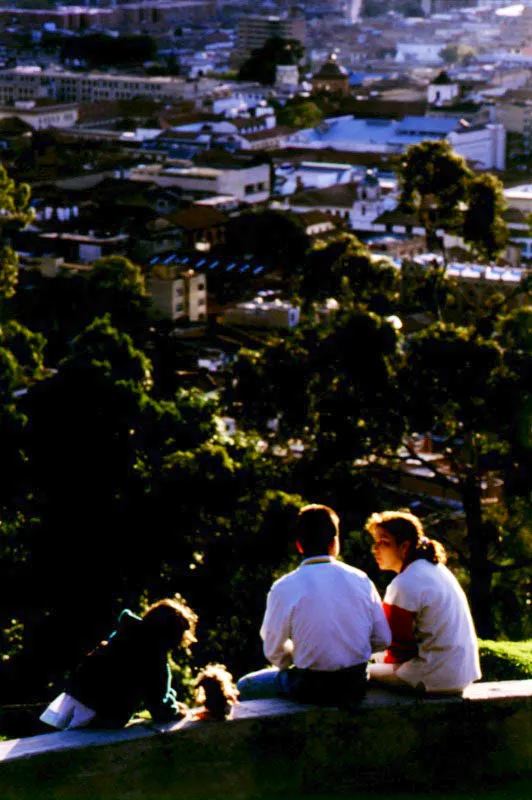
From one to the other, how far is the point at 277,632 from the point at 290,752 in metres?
0.26

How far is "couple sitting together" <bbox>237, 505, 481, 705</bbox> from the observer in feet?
11.6

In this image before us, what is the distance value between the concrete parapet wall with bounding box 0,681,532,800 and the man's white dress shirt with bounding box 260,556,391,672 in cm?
10

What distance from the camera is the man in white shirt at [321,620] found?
354 centimetres

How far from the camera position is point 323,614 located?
3537 millimetres

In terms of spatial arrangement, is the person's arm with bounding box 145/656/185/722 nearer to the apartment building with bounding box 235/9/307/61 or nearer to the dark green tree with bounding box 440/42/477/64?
the apartment building with bounding box 235/9/307/61

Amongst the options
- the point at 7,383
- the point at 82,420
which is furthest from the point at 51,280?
the point at 82,420

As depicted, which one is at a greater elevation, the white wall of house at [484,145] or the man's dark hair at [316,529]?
the man's dark hair at [316,529]

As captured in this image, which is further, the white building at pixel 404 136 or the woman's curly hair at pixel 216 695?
the white building at pixel 404 136

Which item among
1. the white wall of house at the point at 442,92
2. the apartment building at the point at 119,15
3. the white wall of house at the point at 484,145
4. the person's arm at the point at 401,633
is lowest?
the white wall of house at the point at 484,145

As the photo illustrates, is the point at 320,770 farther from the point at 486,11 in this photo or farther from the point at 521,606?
the point at 486,11

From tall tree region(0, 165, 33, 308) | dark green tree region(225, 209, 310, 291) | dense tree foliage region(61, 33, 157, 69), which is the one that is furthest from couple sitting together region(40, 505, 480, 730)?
dense tree foliage region(61, 33, 157, 69)

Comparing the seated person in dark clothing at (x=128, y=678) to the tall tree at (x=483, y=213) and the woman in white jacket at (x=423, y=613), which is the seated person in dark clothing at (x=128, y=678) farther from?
the tall tree at (x=483, y=213)

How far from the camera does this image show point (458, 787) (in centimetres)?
351

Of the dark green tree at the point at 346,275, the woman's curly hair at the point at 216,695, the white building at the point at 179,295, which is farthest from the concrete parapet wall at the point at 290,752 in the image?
the white building at the point at 179,295
